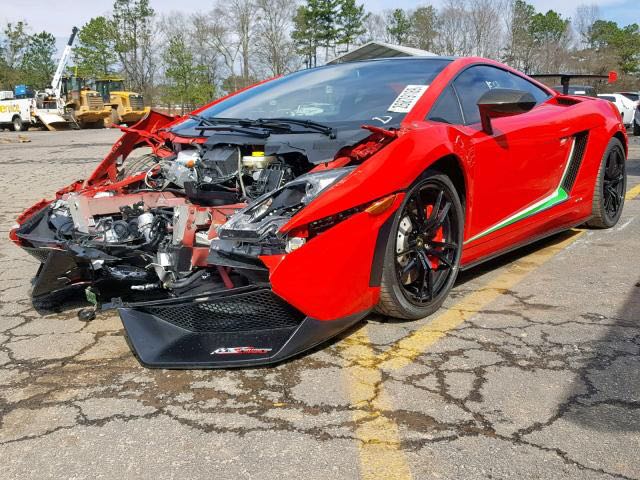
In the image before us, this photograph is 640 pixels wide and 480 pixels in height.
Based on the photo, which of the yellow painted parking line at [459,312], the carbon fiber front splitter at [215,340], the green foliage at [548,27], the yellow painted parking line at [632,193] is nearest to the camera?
the carbon fiber front splitter at [215,340]

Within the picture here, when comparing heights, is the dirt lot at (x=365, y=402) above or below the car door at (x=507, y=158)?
below

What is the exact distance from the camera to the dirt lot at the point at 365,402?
2.04 metres

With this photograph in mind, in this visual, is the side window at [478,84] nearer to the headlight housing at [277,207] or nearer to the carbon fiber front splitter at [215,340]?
the headlight housing at [277,207]

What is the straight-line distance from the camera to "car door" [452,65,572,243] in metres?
3.52

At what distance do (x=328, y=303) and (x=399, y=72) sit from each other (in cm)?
178

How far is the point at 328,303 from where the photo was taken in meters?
2.67

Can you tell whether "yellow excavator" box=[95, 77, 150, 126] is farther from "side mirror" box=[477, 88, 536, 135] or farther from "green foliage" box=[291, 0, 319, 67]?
"side mirror" box=[477, 88, 536, 135]

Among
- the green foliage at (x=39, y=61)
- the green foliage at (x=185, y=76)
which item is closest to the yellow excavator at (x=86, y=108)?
the green foliage at (x=185, y=76)

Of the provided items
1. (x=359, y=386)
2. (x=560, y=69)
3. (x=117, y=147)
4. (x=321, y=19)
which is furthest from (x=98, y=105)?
(x=560, y=69)

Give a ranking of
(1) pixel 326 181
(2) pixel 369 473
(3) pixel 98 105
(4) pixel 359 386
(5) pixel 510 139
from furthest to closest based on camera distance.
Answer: (3) pixel 98 105 → (5) pixel 510 139 → (1) pixel 326 181 → (4) pixel 359 386 → (2) pixel 369 473

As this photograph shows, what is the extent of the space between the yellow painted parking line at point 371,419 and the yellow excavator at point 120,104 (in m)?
33.1

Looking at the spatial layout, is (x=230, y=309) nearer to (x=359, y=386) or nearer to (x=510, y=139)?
(x=359, y=386)

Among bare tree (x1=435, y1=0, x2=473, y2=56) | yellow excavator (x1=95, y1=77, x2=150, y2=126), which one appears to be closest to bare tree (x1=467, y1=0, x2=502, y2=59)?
bare tree (x1=435, y1=0, x2=473, y2=56)

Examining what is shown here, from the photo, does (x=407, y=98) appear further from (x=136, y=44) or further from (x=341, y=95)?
(x=136, y=44)
